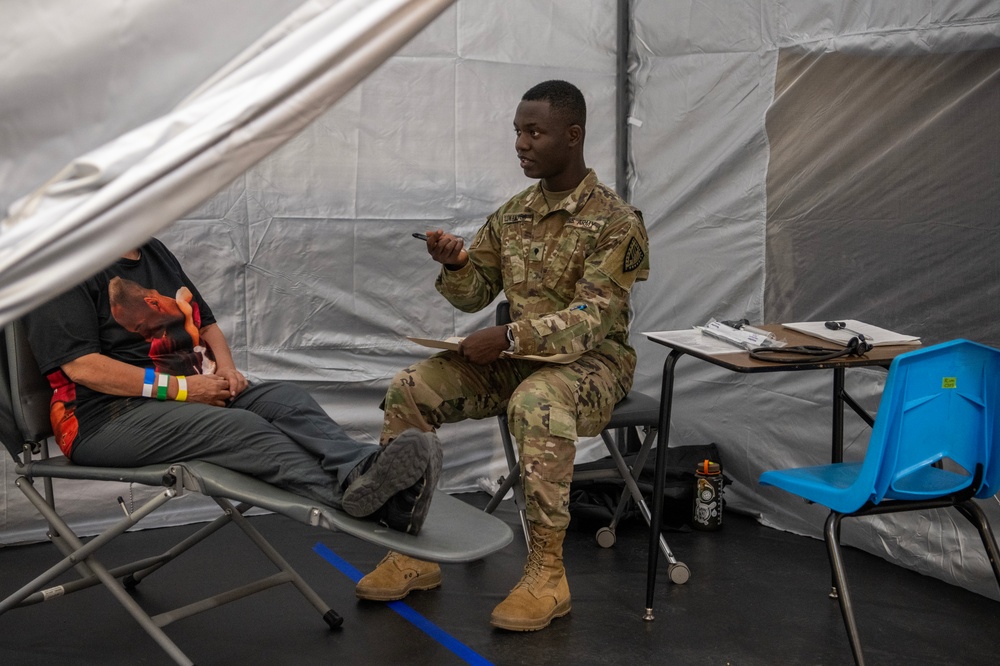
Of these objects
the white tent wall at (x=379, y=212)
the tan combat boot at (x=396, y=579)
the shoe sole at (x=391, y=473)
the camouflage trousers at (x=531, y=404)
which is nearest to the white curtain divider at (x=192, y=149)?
the shoe sole at (x=391, y=473)

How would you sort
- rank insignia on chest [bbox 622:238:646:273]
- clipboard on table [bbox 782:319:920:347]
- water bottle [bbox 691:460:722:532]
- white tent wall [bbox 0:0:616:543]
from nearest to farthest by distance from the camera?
clipboard on table [bbox 782:319:920:347] < rank insignia on chest [bbox 622:238:646:273] < water bottle [bbox 691:460:722:532] < white tent wall [bbox 0:0:616:543]

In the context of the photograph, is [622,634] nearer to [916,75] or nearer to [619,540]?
[619,540]

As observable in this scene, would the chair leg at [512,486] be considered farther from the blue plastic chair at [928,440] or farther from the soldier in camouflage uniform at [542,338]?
the blue plastic chair at [928,440]

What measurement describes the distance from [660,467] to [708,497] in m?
1.00

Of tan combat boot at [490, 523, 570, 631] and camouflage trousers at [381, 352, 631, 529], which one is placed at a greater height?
camouflage trousers at [381, 352, 631, 529]

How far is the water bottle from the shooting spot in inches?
157

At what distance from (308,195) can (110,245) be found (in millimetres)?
3202

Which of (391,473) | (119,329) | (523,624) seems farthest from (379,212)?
(391,473)

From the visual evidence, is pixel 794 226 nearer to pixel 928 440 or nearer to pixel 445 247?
pixel 445 247

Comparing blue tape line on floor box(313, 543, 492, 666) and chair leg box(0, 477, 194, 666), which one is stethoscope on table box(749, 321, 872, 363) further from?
chair leg box(0, 477, 194, 666)

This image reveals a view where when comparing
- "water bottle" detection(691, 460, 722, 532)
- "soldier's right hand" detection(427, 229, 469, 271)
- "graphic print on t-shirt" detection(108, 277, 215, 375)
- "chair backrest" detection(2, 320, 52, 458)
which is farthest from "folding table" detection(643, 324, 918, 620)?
"chair backrest" detection(2, 320, 52, 458)

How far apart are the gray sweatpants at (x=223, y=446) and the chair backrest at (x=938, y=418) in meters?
1.23

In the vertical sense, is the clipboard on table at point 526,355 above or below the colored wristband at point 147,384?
above

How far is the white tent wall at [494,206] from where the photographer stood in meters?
4.02
